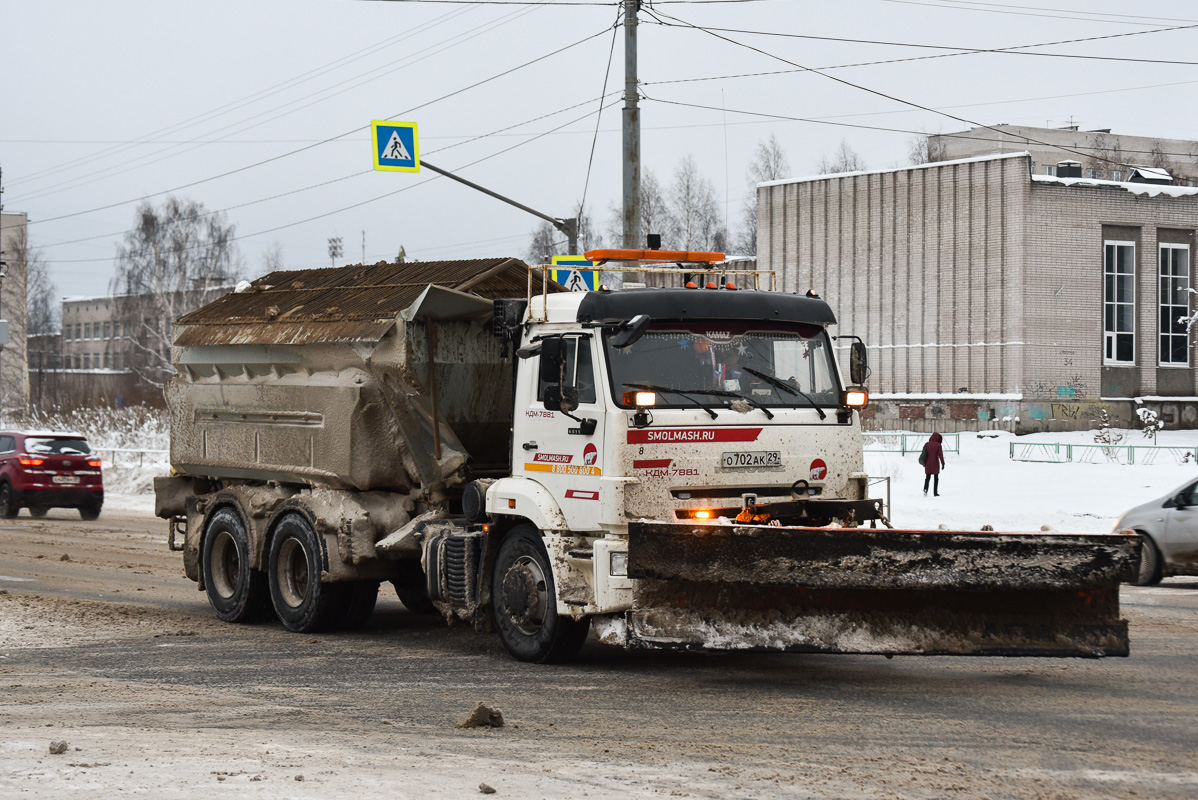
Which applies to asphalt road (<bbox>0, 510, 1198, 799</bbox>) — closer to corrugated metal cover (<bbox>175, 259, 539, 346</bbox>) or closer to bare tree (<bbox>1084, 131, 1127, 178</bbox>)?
corrugated metal cover (<bbox>175, 259, 539, 346</bbox>)

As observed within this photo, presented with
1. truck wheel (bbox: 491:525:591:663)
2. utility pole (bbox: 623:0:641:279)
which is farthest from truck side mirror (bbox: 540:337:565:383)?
utility pole (bbox: 623:0:641:279)

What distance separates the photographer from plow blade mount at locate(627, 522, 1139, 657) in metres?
8.49

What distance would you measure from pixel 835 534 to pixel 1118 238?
39.9m

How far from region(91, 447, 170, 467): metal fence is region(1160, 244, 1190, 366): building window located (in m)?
31.8

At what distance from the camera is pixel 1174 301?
1804 inches

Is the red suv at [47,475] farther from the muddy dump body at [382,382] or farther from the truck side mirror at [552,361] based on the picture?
the truck side mirror at [552,361]

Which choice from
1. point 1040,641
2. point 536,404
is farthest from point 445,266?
point 1040,641

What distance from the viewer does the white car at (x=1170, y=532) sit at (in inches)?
612

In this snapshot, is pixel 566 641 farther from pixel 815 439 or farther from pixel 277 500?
pixel 277 500

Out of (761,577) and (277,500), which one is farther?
(277,500)

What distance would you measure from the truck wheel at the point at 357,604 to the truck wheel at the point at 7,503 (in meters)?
17.4

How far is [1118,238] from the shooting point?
44844mm

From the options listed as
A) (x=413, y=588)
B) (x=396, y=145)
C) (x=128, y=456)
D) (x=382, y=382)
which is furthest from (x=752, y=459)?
(x=128, y=456)

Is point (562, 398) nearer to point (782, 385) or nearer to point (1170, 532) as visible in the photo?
point (782, 385)
